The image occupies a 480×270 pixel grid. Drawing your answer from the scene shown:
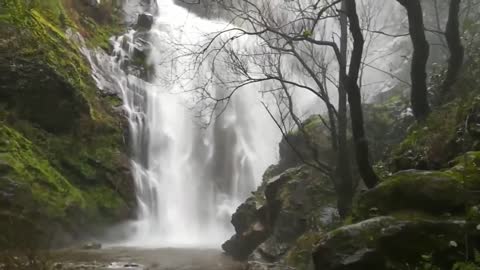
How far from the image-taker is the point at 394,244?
5.42 meters

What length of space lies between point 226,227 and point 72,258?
9761 millimetres

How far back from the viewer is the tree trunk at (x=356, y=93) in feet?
27.1

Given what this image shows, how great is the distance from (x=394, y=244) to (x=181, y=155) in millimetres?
19375

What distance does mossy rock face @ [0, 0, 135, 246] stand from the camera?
51.2 feet

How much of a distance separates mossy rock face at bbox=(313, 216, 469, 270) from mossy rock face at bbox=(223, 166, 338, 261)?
5.30 metres

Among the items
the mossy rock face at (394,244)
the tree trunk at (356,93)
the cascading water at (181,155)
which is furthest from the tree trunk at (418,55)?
the cascading water at (181,155)

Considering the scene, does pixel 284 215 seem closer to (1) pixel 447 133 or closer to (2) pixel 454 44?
(1) pixel 447 133

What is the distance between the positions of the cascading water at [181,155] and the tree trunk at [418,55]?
10.7 m

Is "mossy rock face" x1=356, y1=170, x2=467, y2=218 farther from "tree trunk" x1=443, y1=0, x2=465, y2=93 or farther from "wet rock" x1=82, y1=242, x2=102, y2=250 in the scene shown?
"wet rock" x1=82, y1=242, x2=102, y2=250

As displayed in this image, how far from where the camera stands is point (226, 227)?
21.0m

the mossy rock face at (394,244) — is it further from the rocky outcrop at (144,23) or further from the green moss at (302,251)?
the rocky outcrop at (144,23)

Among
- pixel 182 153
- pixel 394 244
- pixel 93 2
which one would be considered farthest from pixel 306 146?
pixel 93 2

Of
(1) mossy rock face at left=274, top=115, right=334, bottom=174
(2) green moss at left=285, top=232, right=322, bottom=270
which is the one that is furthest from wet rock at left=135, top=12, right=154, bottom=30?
(2) green moss at left=285, top=232, right=322, bottom=270

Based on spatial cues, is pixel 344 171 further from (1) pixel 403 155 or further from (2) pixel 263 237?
(2) pixel 263 237
